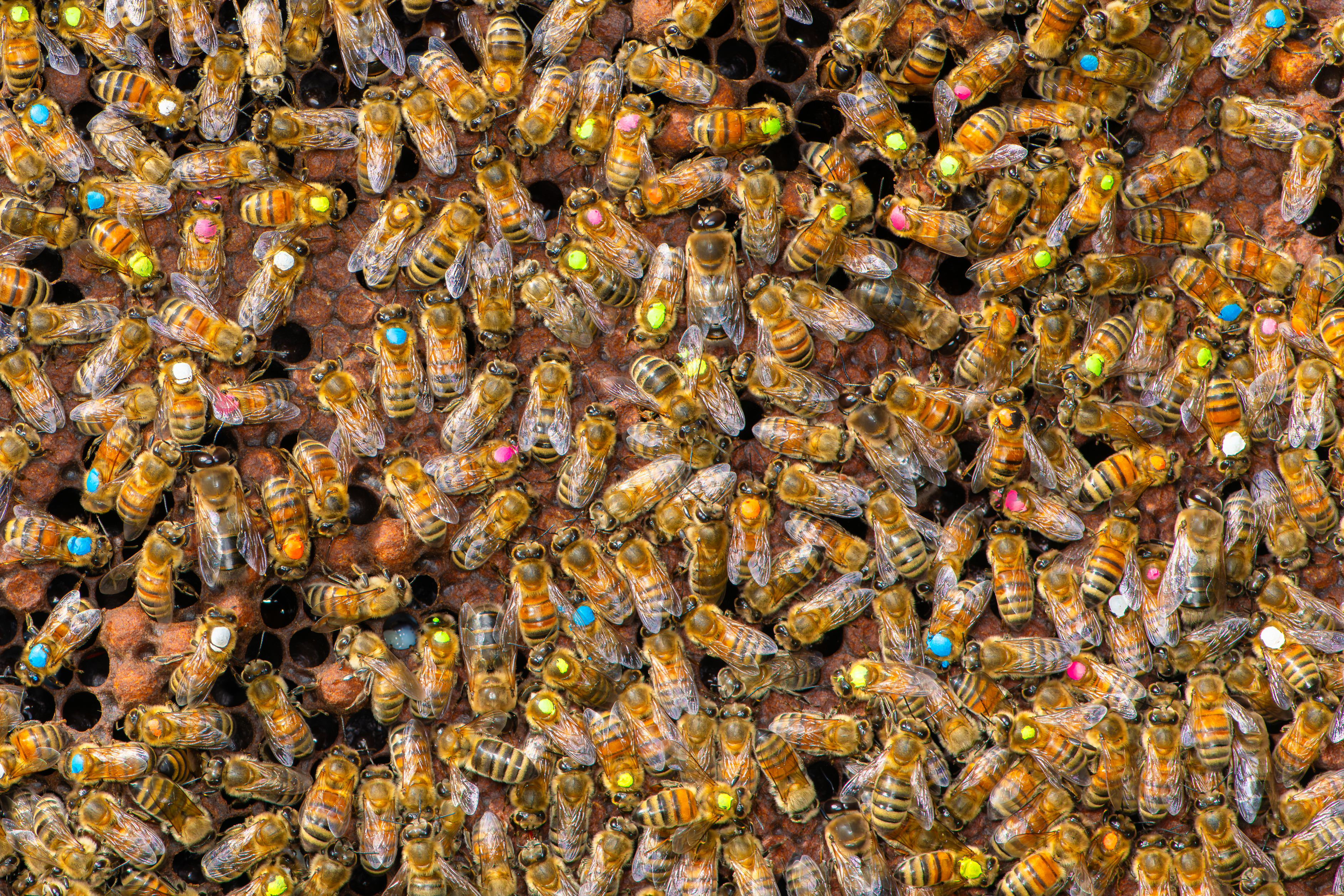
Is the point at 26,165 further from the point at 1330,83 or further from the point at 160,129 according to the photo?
the point at 1330,83

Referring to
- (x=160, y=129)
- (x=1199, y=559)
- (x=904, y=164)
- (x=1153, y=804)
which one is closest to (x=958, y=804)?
(x=1153, y=804)

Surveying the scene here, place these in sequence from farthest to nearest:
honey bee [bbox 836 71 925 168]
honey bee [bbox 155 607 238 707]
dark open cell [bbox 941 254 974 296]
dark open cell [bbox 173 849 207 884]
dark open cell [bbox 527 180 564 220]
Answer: dark open cell [bbox 941 254 974 296] < dark open cell [bbox 527 180 564 220] < dark open cell [bbox 173 849 207 884] < honey bee [bbox 836 71 925 168] < honey bee [bbox 155 607 238 707]

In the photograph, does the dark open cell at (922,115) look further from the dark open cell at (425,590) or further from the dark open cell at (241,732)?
the dark open cell at (241,732)

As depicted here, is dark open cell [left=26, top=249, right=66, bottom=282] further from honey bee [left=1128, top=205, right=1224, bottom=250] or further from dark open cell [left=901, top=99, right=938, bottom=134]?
honey bee [left=1128, top=205, right=1224, bottom=250]

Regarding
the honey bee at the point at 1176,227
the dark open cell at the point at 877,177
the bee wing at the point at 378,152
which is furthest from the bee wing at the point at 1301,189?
the bee wing at the point at 378,152

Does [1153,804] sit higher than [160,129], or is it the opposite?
[160,129]

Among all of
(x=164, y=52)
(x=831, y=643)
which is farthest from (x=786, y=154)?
(x=164, y=52)

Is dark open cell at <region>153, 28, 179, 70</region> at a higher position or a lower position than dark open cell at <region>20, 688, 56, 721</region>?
higher

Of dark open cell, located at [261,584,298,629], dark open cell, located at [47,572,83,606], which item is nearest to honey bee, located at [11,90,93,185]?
dark open cell, located at [47,572,83,606]
